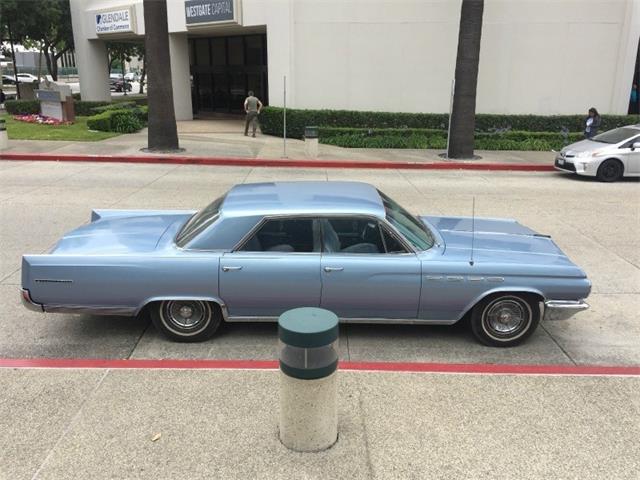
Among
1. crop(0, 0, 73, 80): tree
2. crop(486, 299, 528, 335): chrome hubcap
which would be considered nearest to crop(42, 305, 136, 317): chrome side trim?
crop(486, 299, 528, 335): chrome hubcap

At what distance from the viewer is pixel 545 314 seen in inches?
194

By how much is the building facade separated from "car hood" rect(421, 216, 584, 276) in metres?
14.8

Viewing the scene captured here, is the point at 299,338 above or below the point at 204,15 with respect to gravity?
below

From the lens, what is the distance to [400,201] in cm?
1119

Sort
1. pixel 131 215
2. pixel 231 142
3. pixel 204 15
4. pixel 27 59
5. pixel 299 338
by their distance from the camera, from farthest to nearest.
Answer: pixel 27 59
pixel 204 15
pixel 231 142
pixel 131 215
pixel 299 338

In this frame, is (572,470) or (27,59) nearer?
(572,470)

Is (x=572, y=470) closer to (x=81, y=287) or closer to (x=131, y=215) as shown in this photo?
(x=81, y=287)

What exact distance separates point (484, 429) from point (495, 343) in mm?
1393

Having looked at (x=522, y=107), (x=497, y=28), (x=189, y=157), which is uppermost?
(x=497, y=28)

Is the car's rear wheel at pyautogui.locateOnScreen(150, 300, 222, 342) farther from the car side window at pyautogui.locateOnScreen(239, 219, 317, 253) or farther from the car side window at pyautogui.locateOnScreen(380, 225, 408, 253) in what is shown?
the car side window at pyautogui.locateOnScreen(380, 225, 408, 253)

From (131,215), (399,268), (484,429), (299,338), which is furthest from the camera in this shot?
(131,215)

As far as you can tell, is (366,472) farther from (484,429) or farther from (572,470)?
(572,470)

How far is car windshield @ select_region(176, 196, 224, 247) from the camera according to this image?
5.00 meters

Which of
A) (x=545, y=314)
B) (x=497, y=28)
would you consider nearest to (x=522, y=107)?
(x=497, y=28)
